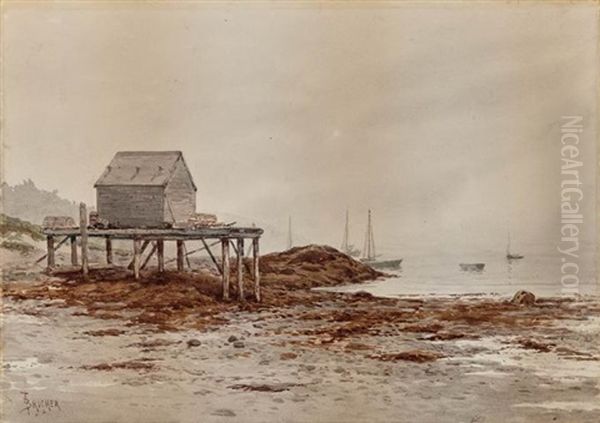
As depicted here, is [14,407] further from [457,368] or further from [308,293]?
[457,368]

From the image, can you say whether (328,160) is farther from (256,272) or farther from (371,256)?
(256,272)

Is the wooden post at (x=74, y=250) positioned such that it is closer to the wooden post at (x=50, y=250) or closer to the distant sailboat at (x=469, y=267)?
the wooden post at (x=50, y=250)

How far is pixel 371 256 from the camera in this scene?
663 centimetres

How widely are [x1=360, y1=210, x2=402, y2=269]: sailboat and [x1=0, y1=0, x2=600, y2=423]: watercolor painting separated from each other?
0.03m

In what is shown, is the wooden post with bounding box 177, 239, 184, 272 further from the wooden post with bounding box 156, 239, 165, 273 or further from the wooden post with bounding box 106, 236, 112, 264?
the wooden post with bounding box 106, 236, 112, 264

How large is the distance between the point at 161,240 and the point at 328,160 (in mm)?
1831

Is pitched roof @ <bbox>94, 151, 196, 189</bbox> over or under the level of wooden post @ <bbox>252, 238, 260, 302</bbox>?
over

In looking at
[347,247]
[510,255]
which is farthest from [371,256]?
[510,255]

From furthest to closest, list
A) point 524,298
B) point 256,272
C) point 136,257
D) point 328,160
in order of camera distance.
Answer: point 136,257, point 256,272, point 328,160, point 524,298

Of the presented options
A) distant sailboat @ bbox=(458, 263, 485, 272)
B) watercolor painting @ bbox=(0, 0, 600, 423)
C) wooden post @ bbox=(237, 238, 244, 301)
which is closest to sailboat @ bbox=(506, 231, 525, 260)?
watercolor painting @ bbox=(0, 0, 600, 423)

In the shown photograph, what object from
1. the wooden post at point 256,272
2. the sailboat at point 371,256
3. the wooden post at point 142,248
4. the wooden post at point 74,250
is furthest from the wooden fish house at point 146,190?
the sailboat at point 371,256

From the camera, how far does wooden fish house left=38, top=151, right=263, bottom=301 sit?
6.89m

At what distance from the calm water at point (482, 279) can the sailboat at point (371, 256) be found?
10 centimetres
